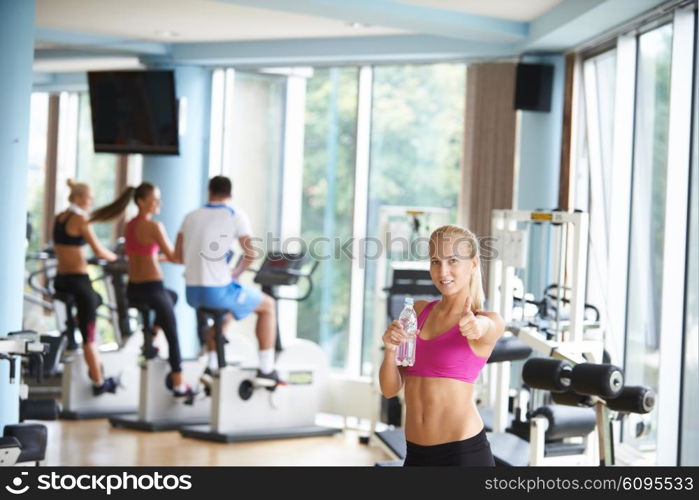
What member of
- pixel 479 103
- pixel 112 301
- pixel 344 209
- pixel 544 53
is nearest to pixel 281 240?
pixel 344 209

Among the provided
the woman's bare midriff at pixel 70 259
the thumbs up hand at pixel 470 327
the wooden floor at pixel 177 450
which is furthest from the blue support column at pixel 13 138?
the thumbs up hand at pixel 470 327

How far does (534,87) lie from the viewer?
22.4 ft

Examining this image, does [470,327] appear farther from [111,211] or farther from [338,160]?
[338,160]

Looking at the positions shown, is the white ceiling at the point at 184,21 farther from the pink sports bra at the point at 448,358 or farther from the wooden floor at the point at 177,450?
the pink sports bra at the point at 448,358

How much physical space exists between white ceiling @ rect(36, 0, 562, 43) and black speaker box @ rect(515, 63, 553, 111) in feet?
1.43

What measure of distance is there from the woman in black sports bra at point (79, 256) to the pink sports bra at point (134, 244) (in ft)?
0.76

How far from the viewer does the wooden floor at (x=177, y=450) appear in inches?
240

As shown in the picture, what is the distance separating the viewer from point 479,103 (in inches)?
289

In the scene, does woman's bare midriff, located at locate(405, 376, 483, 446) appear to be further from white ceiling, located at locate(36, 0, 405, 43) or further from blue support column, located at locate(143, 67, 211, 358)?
blue support column, located at locate(143, 67, 211, 358)

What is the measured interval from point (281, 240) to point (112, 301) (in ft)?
4.85

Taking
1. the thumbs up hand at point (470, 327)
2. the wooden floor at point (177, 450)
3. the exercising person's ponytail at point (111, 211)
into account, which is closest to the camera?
the thumbs up hand at point (470, 327)

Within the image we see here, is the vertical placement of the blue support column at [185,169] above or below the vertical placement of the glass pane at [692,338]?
above
